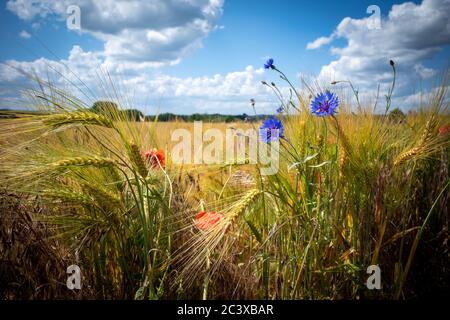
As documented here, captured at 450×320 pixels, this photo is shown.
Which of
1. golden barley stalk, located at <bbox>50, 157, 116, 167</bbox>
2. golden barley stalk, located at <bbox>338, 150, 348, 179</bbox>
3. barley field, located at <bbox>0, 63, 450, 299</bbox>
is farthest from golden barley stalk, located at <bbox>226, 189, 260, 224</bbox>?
golden barley stalk, located at <bbox>50, 157, 116, 167</bbox>

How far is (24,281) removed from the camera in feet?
5.04

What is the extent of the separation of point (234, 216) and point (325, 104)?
2.05ft

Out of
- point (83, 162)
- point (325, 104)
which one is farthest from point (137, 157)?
point (325, 104)

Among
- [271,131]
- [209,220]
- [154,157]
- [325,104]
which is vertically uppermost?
[325,104]

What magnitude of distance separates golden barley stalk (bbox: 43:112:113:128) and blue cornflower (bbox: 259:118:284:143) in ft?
2.17

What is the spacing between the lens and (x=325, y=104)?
1348 mm

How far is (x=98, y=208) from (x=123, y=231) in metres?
0.18

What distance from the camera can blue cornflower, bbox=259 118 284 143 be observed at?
1336mm

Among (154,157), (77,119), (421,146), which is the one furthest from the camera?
(154,157)

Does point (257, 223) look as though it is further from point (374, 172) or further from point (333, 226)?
point (374, 172)

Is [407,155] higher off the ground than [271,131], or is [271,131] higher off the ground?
[271,131]

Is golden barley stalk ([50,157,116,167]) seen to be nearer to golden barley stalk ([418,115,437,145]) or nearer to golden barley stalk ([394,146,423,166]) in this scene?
golden barley stalk ([394,146,423,166])

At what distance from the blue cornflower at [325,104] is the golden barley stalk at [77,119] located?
894 mm

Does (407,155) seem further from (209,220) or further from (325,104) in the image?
(209,220)
